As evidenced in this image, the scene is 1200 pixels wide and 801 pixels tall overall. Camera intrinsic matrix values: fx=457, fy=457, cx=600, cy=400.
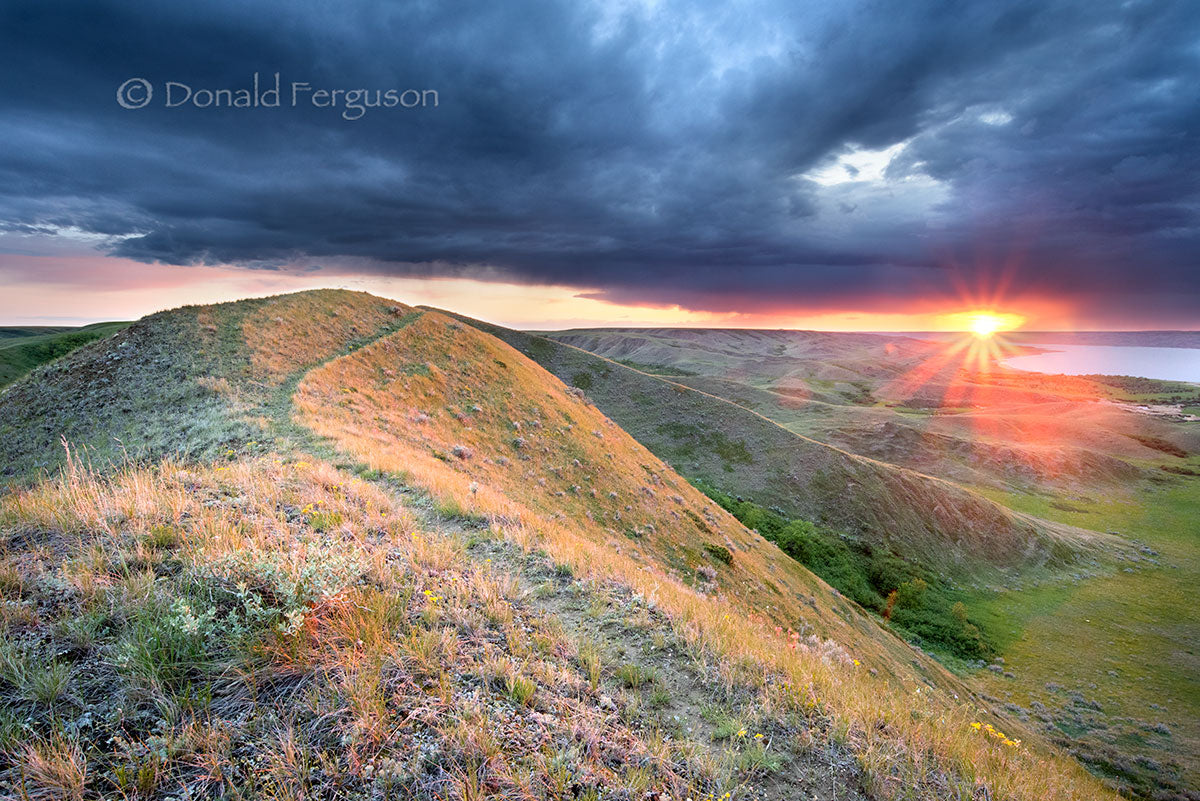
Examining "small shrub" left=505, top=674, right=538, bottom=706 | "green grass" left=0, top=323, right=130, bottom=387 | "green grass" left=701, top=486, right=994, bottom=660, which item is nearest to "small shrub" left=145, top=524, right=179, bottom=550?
"small shrub" left=505, top=674, right=538, bottom=706

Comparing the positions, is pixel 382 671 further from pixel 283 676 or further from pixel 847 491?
pixel 847 491

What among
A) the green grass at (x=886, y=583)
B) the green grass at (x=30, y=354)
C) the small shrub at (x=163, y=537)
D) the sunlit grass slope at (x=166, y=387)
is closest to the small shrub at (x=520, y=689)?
the small shrub at (x=163, y=537)

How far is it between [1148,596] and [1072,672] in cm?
1902

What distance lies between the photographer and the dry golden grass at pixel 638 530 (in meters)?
4.89

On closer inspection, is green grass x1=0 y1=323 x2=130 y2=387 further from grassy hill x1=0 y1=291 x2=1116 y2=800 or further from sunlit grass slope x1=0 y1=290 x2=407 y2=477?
grassy hill x1=0 y1=291 x2=1116 y2=800

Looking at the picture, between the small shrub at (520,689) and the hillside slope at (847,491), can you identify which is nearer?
the small shrub at (520,689)

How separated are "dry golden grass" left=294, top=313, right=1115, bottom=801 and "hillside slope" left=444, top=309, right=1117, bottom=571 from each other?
1933 centimetres

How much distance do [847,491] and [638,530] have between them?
35.1 meters

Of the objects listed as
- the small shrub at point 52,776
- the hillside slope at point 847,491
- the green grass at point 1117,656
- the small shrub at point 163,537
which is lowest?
the green grass at point 1117,656

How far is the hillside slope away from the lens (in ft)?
143

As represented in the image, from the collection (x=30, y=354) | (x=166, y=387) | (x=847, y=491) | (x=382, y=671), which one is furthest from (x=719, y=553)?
(x=30, y=354)

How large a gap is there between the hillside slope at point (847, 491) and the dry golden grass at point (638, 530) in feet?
63.4

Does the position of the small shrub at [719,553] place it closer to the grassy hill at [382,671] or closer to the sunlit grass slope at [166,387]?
the grassy hill at [382,671]

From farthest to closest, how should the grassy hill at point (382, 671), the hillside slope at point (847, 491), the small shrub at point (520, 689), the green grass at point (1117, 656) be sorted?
the hillside slope at point (847, 491)
the green grass at point (1117, 656)
the small shrub at point (520, 689)
the grassy hill at point (382, 671)
